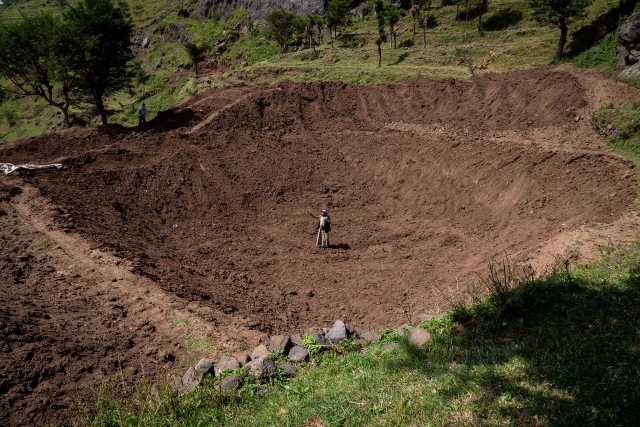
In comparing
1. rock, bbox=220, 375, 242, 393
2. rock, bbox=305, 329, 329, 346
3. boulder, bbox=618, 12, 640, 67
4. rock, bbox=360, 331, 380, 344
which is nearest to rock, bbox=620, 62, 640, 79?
boulder, bbox=618, 12, 640, 67

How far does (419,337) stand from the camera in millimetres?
7332

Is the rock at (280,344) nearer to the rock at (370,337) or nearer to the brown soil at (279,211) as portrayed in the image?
the brown soil at (279,211)

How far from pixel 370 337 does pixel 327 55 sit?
4042 centimetres

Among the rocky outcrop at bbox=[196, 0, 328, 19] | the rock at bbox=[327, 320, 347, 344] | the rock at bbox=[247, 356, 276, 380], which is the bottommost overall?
the rock at bbox=[327, 320, 347, 344]

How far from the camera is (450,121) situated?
22.2m

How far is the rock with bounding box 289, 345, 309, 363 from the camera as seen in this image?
784 centimetres

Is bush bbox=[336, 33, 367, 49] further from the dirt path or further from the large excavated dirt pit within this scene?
the dirt path

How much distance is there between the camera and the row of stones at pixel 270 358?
7230mm

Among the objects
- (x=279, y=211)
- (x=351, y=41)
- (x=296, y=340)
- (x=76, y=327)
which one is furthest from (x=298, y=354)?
(x=351, y=41)

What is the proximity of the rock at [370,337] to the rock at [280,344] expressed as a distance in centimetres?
148

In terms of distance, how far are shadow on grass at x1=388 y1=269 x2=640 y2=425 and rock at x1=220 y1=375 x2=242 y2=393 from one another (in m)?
2.50

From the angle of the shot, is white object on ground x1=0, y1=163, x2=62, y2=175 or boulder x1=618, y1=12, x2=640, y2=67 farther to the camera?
boulder x1=618, y1=12, x2=640, y2=67

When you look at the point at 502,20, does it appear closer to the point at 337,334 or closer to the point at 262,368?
the point at 337,334

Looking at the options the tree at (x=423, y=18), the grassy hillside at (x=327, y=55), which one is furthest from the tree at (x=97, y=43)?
the tree at (x=423, y=18)
